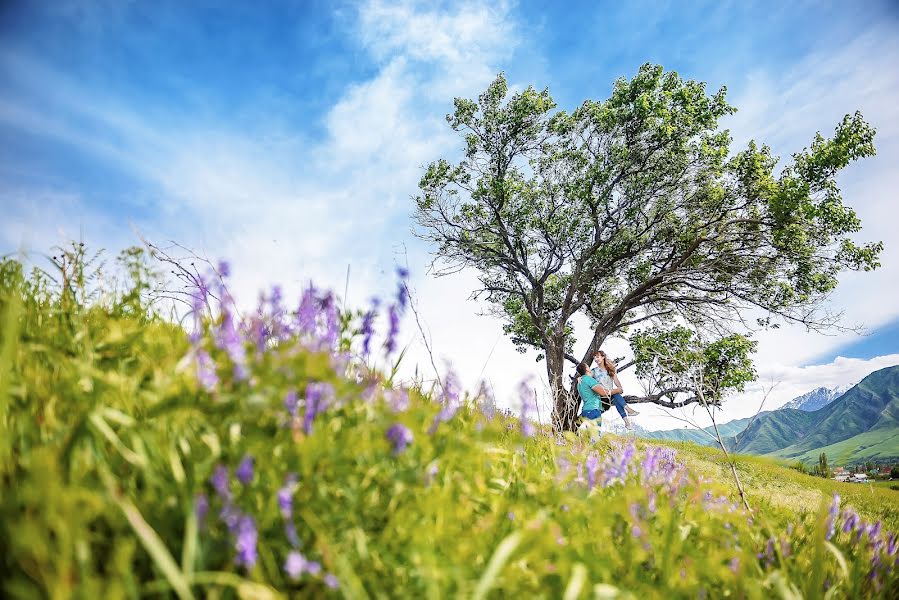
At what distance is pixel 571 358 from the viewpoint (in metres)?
19.3

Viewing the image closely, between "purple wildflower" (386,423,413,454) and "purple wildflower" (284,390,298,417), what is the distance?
337mm

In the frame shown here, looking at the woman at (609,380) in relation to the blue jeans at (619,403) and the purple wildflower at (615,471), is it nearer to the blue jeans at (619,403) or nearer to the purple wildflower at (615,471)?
the blue jeans at (619,403)

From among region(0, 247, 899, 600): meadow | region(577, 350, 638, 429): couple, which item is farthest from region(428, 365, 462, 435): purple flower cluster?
region(577, 350, 638, 429): couple

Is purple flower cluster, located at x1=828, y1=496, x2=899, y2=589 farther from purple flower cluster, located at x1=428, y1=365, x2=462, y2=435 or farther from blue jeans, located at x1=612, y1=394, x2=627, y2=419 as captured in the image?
blue jeans, located at x1=612, y1=394, x2=627, y2=419

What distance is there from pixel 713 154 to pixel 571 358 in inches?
360

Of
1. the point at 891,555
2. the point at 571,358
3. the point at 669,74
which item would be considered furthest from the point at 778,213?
the point at 891,555

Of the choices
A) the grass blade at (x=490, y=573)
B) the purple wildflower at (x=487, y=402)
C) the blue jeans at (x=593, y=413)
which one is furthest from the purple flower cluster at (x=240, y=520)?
the blue jeans at (x=593, y=413)

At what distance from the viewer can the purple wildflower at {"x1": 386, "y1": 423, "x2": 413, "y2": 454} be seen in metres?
1.59

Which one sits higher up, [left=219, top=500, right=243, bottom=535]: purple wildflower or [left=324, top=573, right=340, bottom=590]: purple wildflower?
[left=219, top=500, right=243, bottom=535]: purple wildflower

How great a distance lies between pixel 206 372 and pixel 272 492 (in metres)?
0.50

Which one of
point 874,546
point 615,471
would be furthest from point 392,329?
point 874,546

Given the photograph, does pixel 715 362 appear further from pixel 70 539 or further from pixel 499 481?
pixel 70 539

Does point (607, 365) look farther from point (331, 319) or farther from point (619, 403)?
point (331, 319)

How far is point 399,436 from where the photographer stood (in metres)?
1.60
